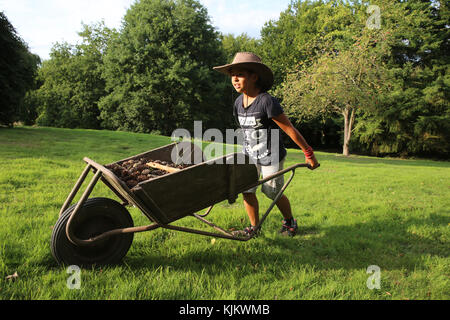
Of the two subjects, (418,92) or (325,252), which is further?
(418,92)

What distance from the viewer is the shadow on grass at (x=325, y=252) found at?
2.68 m

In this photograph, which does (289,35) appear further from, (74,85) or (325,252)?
(325,252)

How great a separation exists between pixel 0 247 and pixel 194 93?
25673mm

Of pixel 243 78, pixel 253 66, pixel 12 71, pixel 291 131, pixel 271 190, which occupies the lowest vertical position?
pixel 271 190

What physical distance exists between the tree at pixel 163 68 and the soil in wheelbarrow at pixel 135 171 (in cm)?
2330

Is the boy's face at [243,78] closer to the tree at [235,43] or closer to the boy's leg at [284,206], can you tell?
the boy's leg at [284,206]

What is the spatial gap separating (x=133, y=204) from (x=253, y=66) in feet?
5.98

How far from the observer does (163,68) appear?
86.3 ft

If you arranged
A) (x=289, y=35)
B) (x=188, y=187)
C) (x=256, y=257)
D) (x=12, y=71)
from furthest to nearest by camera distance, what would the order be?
1. (x=289, y=35)
2. (x=12, y=71)
3. (x=256, y=257)
4. (x=188, y=187)

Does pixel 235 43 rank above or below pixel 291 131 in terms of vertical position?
above

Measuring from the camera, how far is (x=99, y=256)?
7.81 ft

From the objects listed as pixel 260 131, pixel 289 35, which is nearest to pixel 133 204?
pixel 260 131

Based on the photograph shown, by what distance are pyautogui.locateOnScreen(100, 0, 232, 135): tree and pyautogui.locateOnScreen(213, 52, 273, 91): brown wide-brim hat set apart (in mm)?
23091

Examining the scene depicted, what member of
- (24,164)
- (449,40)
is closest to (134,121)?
(24,164)
